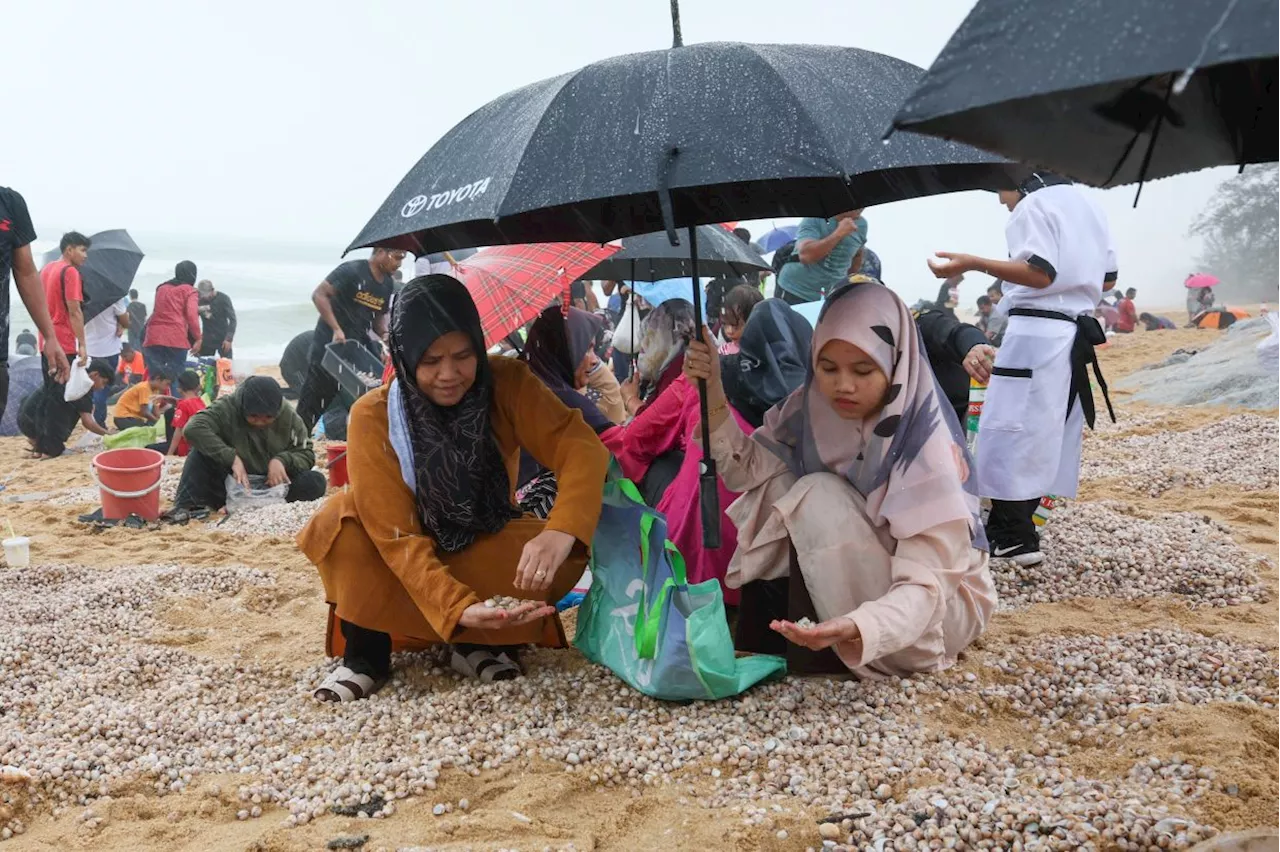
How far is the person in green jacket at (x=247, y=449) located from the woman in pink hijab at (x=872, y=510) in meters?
4.08

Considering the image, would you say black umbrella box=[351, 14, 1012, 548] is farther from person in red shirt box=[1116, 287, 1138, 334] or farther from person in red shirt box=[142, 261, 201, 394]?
person in red shirt box=[1116, 287, 1138, 334]

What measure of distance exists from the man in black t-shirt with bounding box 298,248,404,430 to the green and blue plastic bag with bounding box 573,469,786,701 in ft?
16.3

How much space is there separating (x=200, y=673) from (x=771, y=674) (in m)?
1.83

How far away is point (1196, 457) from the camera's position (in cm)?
645

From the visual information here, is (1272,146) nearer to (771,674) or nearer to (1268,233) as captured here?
(771,674)

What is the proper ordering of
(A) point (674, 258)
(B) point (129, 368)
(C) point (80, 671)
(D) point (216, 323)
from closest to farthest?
1. (C) point (80, 671)
2. (A) point (674, 258)
3. (B) point (129, 368)
4. (D) point (216, 323)

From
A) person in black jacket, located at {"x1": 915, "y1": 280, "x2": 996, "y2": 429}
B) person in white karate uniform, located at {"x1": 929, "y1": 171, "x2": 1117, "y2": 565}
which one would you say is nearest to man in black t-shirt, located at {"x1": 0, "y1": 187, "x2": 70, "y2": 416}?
person in black jacket, located at {"x1": 915, "y1": 280, "x2": 996, "y2": 429}

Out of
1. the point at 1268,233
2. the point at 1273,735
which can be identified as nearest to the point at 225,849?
the point at 1273,735

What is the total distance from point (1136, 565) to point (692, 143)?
2776 mm

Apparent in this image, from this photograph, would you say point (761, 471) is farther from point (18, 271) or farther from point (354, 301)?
point (354, 301)

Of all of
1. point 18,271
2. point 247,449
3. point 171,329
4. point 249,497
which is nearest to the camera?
point 18,271

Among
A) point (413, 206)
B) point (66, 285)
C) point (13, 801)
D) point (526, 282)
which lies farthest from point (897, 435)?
point (66, 285)

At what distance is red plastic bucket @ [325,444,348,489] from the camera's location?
6.46 meters

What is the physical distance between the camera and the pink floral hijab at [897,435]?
8.70ft
